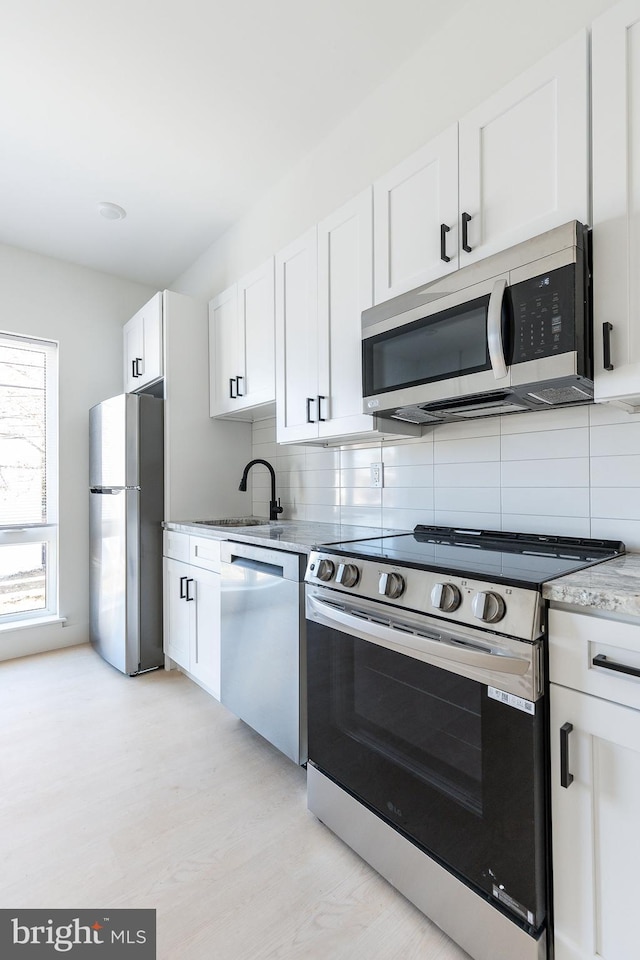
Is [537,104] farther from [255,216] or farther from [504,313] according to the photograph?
[255,216]

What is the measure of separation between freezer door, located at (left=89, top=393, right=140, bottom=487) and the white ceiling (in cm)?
119

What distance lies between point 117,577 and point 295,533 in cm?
151

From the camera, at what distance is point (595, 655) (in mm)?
978

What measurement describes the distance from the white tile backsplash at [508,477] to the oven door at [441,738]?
0.69 m

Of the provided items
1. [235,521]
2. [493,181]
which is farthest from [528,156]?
[235,521]

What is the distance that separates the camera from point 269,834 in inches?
62.6

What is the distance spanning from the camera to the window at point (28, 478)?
3303 millimetres

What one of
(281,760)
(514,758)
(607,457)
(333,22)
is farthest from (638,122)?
(281,760)

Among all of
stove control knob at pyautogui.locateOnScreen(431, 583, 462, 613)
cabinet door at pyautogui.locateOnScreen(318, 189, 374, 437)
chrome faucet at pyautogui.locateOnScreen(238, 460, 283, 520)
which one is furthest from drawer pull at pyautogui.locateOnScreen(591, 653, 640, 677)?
chrome faucet at pyautogui.locateOnScreen(238, 460, 283, 520)

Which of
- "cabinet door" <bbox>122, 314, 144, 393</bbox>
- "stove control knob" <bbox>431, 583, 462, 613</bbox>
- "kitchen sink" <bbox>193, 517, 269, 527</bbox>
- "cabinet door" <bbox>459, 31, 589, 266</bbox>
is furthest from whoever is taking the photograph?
"cabinet door" <bbox>122, 314, 144, 393</bbox>

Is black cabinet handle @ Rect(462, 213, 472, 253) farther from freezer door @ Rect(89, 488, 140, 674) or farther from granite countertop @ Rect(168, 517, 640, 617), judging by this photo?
freezer door @ Rect(89, 488, 140, 674)

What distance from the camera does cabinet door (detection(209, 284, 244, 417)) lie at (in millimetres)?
2830

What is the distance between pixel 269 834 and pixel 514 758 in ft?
3.27

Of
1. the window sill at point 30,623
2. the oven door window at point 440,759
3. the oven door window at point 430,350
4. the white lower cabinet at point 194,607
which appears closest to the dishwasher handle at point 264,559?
the white lower cabinet at point 194,607
